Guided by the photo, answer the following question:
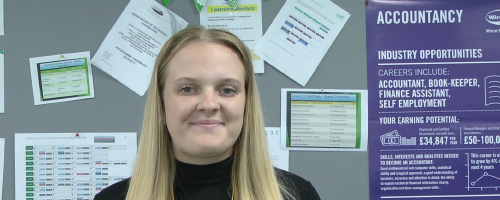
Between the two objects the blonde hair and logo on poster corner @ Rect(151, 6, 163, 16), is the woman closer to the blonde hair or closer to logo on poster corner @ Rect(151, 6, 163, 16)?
the blonde hair

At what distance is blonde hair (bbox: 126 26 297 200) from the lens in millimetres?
787

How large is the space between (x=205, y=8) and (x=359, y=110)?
1.75 feet

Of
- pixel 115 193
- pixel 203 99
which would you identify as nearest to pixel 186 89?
pixel 203 99

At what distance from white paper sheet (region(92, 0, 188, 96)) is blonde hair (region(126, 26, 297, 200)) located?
0.30 metres

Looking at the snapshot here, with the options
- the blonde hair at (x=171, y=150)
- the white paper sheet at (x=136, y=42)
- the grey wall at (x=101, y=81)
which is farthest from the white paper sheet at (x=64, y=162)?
the blonde hair at (x=171, y=150)

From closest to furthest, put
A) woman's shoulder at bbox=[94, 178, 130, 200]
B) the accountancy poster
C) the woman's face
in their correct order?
the woman's face < woman's shoulder at bbox=[94, 178, 130, 200] < the accountancy poster

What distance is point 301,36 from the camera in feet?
3.56

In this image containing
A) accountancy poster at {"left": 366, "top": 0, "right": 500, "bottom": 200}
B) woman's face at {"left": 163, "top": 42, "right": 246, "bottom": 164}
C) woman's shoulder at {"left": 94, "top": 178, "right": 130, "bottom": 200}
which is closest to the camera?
woman's face at {"left": 163, "top": 42, "right": 246, "bottom": 164}

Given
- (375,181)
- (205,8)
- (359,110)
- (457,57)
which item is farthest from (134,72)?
(457,57)

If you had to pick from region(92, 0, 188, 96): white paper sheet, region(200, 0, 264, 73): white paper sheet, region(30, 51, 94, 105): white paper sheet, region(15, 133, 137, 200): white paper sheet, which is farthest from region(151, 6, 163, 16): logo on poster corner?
region(15, 133, 137, 200): white paper sheet

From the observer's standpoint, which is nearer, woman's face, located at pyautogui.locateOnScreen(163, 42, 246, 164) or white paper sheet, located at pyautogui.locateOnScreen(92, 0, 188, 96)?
woman's face, located at pyautogui.locateOnScreen(163, 42, 246, 164)

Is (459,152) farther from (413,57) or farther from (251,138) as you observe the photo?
(251,138)

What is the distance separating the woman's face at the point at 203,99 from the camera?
2.37 ft

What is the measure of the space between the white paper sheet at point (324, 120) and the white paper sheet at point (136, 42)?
1.30ft
